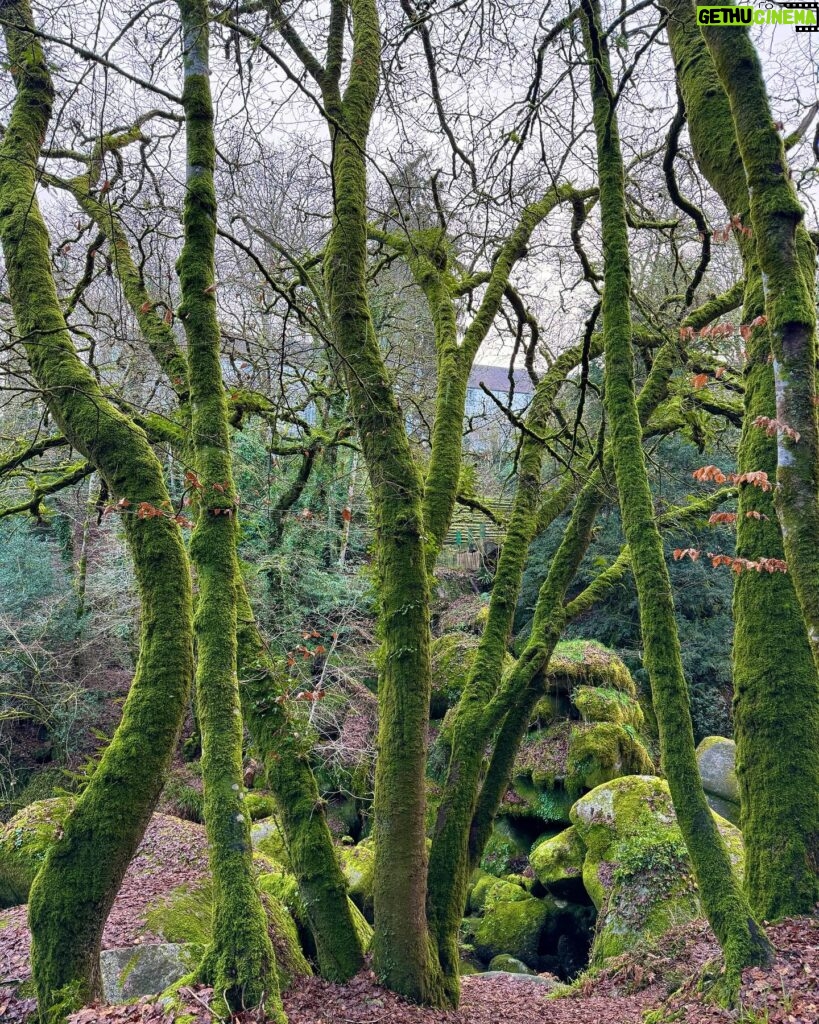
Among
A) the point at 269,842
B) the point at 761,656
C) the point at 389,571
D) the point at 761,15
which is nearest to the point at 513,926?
the point at 269,842

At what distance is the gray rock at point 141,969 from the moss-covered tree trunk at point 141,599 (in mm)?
2116

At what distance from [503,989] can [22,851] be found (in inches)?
185

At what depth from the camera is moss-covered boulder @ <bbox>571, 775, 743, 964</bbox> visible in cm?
630

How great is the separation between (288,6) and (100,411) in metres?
3.61

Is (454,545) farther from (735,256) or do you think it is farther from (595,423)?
(735,256)

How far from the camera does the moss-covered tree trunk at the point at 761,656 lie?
3.39 meters

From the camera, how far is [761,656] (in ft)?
12.3

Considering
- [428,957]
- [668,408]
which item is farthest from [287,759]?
[668,408]

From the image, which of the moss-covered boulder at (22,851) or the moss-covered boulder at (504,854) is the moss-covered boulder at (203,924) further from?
the moss-covered boulder at (504,854)

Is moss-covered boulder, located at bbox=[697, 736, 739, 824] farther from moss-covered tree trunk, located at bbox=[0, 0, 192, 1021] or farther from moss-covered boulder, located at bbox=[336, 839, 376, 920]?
moss-covered tree trunk, located at bbox=[0, 0, 192, 1021]

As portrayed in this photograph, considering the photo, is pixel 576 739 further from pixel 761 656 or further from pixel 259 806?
pixel 761 656

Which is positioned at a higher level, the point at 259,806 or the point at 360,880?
the point at 259,806

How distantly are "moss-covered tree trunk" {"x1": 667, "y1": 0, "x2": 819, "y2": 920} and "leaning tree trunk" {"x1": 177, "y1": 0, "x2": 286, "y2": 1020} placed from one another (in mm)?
2546

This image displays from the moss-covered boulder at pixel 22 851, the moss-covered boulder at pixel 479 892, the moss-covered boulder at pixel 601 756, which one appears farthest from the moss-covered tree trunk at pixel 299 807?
the moss-covered boulder at pixel 601 756
